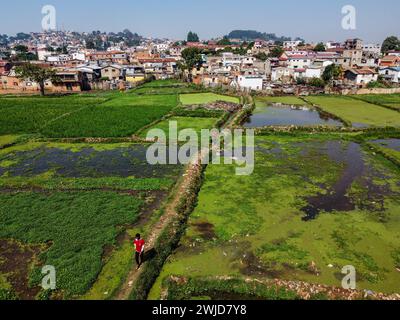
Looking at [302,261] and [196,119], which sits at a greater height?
[196,119]

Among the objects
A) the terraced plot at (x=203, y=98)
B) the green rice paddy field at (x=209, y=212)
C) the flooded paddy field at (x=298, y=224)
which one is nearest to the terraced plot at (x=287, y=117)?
the green rice paddy field at (x=209, y=212)

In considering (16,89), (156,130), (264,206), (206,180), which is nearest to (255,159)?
(206,180)

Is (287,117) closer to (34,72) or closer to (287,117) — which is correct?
(287,117)

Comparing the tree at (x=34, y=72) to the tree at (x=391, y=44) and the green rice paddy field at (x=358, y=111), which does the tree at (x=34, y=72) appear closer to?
the green rice paddy field at (x=358, y=111)

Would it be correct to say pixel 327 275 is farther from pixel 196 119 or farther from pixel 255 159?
pixel 196 119

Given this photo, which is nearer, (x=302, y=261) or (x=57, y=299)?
(x=57, y=299)
